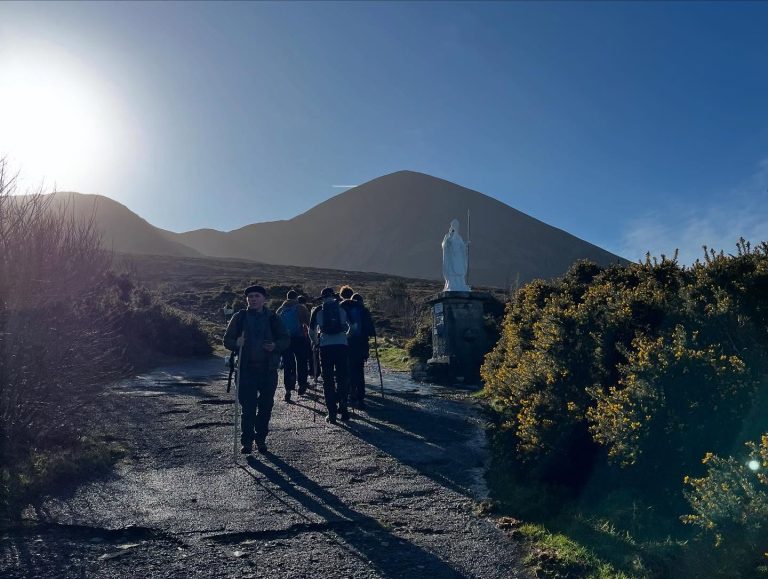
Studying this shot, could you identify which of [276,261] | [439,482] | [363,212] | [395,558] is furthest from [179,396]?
[363,212]

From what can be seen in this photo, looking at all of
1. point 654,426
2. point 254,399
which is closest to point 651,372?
point 654,426

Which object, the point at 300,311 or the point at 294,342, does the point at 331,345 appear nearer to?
the point at 294,342

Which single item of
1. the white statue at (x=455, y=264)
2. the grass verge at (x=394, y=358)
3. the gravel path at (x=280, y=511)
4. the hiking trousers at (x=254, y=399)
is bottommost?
the gravel path at (x=280, y=511)

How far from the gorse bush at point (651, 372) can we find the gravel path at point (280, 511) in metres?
1.05

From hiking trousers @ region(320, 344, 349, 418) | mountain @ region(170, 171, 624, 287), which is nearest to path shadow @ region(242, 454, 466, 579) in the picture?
hiking trousers @ region(320, 344, 349, 418)

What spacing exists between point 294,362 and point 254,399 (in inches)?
196

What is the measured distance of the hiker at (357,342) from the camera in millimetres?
Answer: 10695

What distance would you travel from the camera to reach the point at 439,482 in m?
6.49

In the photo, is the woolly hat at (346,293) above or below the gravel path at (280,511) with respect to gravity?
above

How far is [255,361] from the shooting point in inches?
297

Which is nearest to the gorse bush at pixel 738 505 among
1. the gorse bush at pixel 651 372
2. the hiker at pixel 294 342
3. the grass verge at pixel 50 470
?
the gorse bush at pixel 651 372

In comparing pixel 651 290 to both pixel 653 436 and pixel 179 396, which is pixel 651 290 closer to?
pixel 653 436

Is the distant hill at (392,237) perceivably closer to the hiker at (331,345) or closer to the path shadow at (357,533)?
the hiker at (331,345)

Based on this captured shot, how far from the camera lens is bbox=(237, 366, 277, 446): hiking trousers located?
7527 mm
